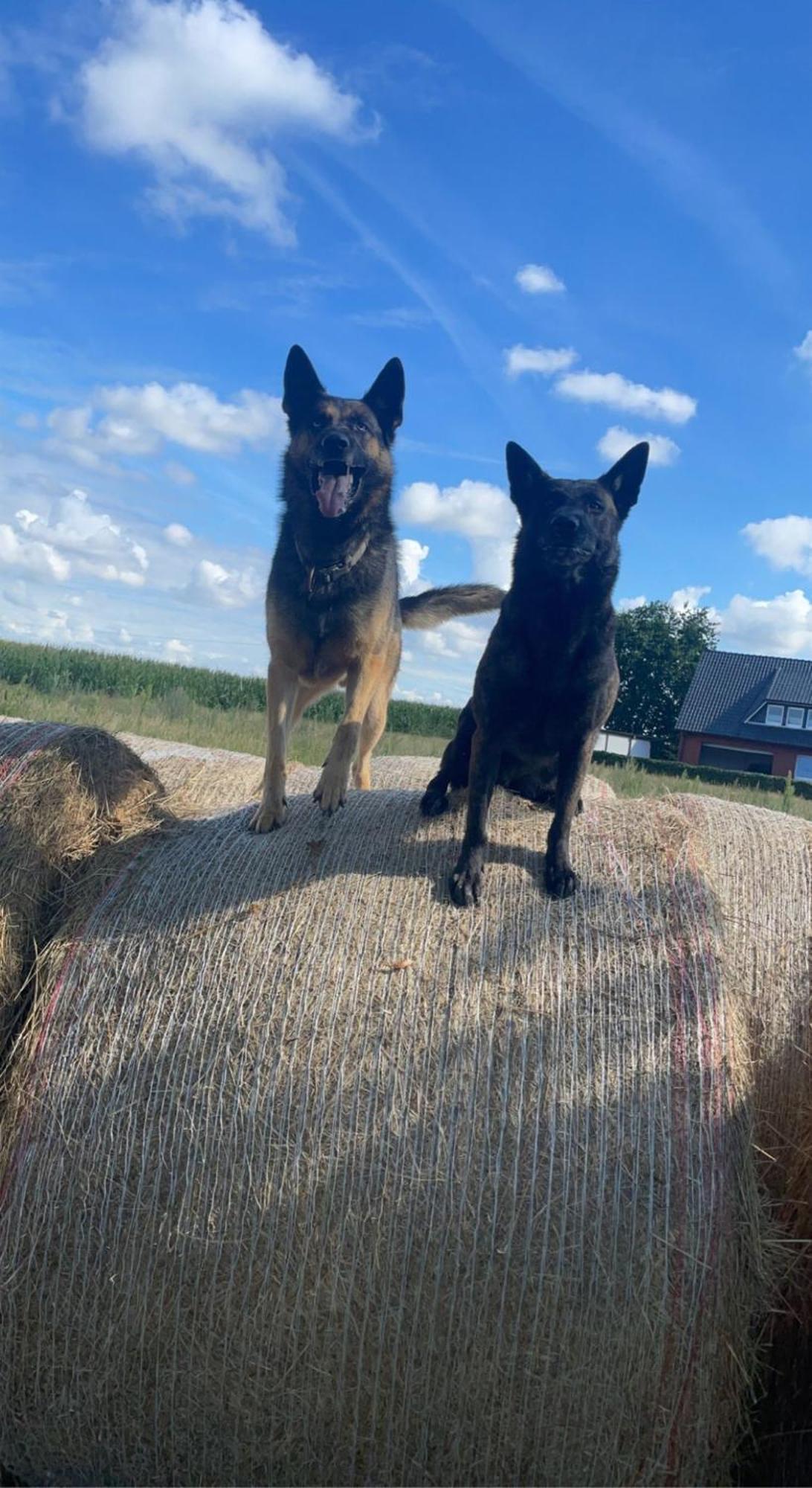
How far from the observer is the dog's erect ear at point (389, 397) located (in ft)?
14.6

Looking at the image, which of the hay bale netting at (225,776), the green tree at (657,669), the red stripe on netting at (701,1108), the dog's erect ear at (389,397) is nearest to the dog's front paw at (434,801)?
the red stripe on netting at (701,1108)

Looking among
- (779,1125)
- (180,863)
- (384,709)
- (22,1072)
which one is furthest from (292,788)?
(779,1125)

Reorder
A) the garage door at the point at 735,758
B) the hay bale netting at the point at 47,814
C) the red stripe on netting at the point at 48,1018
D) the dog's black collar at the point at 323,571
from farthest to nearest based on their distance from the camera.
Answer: the garage door at the point at 735,758 < the dog's black collar at the point at 323,571 < the hay bale netting at the point at 47,814 < the red stripe on netting at the point at 48,1018

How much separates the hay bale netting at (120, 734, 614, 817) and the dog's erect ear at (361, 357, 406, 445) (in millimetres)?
1712

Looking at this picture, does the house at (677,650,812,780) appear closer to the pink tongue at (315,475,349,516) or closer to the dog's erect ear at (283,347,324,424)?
the dog's erect ear at (283,347,324,424)

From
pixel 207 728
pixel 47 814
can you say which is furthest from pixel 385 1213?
pixel 207 728

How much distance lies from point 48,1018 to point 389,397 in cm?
309

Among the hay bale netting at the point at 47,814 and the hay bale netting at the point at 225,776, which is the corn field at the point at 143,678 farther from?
the hay bale netting at the point at 47,814

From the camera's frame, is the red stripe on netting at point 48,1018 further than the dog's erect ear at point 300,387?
No

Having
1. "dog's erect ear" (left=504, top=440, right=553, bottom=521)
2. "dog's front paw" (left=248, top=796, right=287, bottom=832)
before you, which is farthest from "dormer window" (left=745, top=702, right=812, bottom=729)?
"dog's front paw" (left=248, top=796, right=287, bottom=832)

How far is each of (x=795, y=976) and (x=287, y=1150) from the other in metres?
1.70

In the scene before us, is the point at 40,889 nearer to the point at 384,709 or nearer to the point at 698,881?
the point at 698,881

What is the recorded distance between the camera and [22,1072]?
8.27ft

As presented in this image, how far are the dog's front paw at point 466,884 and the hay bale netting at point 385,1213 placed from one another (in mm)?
144
